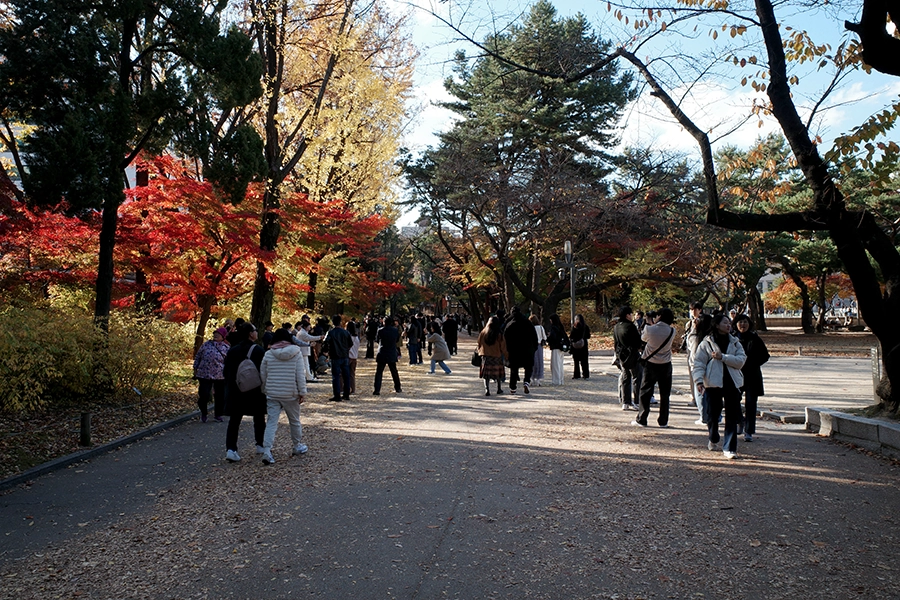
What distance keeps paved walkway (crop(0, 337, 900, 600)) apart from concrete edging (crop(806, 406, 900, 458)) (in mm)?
311

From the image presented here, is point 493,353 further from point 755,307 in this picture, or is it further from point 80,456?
point 755,307

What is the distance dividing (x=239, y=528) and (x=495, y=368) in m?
9.05

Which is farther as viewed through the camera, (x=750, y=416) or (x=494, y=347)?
(x=494, y=347)

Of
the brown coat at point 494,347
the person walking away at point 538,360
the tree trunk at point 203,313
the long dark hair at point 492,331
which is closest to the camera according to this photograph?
the long dark hair at point 492,331

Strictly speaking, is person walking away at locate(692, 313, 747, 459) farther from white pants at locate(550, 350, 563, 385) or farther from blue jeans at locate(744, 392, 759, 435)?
white pants at locate(550, 350, 563, 385)

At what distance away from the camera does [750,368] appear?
862cm

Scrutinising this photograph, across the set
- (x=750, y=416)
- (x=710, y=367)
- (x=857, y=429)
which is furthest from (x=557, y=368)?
(x=710, y=367)

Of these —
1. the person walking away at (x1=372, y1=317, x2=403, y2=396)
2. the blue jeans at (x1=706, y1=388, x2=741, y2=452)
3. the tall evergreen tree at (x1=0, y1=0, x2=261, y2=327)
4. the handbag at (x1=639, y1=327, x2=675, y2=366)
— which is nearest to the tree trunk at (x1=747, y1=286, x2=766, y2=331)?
the person walking away at (x1=372, y1=317, x2=403, y2=396)

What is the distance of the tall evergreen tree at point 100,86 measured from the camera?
10055mm

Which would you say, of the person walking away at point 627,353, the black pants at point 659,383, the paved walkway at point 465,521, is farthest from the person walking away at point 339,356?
the black pants at point 659,383

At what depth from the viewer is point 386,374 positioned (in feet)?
64.5

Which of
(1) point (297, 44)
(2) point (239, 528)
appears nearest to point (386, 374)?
(1) point (297, 44)

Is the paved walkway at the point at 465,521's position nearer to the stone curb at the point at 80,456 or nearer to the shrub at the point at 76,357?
the stone curb at the point at 80,456

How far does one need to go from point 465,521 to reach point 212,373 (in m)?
6.84
